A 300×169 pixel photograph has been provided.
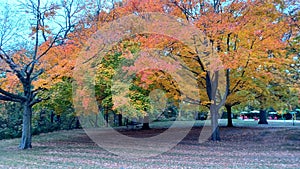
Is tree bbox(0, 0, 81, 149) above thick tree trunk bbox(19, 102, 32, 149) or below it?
above

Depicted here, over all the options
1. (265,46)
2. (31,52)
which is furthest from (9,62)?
(265,46)

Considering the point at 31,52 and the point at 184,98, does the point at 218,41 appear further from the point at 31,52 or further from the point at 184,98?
the point at 31,52

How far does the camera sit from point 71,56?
10.8m

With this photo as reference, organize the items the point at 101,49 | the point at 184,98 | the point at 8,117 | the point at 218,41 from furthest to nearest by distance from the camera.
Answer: the point at 8,117, the point at 184,98, the point at 101,49, the point at 218,41

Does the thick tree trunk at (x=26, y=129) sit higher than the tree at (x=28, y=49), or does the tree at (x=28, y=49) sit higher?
the tree at (x=28, y=49)

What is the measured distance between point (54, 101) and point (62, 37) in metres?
5.24

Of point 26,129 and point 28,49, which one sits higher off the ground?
point 28,49

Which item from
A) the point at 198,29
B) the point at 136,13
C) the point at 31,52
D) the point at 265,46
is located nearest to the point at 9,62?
the point at 31,52

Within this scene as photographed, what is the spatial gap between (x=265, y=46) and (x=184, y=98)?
173 inches

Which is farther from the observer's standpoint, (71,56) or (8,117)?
(8,117)

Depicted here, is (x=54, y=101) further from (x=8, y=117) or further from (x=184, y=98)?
(x=184, y=98)

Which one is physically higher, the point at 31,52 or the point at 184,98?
the point at 31,52

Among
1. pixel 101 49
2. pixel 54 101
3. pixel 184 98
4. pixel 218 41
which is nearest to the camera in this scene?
pixel 218 41

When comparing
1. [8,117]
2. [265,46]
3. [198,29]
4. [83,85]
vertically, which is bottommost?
[8,117]
